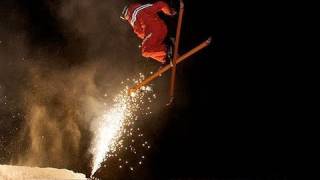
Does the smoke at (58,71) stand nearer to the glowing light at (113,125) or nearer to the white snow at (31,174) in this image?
the glowing light at (113,125)

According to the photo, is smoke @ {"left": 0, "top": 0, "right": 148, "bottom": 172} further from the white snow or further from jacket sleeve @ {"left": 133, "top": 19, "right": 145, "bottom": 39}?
jacket sleeve @ {"left": 133, "top": 19, "right": 145, "bottom": 39}

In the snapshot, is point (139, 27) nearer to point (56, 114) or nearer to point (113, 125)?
point (113, 125)

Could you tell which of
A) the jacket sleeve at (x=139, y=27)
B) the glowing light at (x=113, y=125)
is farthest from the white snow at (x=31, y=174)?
the jacket sleeve at (x=139, y=27)

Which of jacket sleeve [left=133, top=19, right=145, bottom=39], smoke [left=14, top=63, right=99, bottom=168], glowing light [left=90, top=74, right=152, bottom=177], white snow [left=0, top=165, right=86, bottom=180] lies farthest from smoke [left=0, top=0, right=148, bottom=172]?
jacket sleeve [left=133, top=19, right=145, bottom=39]

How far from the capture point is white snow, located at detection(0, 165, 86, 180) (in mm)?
6352

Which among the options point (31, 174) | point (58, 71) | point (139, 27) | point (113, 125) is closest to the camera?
point (139, 27)

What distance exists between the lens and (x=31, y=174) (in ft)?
21.9

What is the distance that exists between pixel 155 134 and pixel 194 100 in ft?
3.71

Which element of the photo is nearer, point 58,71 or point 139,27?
point 139,27

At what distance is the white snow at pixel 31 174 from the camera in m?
6.35

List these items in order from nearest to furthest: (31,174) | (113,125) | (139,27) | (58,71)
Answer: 1. (139,27)
2. (31,174)
3. (58,71)
4. (113,125)

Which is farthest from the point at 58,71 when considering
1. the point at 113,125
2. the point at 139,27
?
the point at 139,27

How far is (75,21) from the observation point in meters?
8.34

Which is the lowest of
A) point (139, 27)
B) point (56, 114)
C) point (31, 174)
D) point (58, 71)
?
point (31, 174)
